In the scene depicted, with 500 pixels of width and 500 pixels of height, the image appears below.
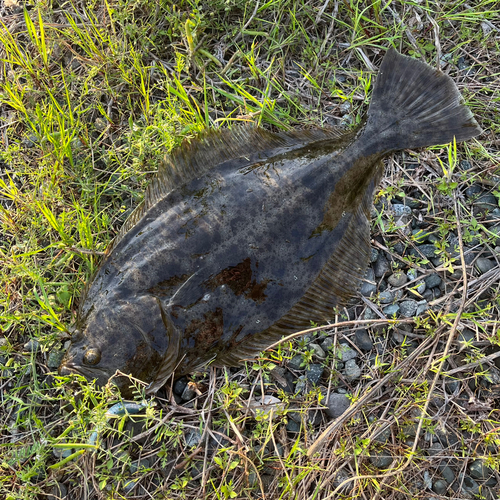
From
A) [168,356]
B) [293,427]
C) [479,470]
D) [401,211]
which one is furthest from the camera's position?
[401,211]

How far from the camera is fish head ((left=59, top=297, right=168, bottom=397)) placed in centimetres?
245

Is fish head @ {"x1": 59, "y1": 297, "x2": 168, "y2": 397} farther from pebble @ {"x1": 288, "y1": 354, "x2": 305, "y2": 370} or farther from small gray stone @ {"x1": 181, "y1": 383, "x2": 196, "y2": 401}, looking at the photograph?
pebble @ {"x1": 288, "y1": 354, "x2": 305, "y2": 370}

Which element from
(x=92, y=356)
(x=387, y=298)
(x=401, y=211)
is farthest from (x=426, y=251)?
(x=92, y=356)

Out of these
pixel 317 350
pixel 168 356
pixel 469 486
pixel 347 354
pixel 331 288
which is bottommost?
pixel 469 486

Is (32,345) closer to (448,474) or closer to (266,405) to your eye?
(266,405)

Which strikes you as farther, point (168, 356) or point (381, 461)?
point (381, 461)

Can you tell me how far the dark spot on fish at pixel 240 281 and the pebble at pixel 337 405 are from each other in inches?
33.3

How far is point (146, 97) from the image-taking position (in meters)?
3.06

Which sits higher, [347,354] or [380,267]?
[380,267]

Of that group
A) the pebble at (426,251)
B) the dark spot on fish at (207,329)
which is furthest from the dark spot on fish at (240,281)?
the pebble at (426,251)

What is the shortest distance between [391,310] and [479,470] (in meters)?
1.10

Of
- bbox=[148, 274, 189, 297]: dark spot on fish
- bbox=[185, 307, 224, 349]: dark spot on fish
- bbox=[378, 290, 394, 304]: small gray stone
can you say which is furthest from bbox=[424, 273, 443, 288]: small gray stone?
bbox=[148, 274, 189, 297]: dark spot on fish

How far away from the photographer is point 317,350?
2.87 metres

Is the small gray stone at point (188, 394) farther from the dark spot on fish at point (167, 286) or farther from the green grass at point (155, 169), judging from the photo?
the dark spot on fish at point (167, 286)
